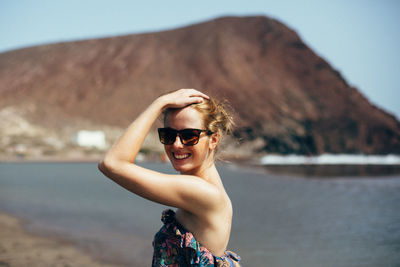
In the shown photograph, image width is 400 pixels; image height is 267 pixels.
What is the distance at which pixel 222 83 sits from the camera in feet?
219

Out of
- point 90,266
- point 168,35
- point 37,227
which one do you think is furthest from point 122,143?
point 168,35

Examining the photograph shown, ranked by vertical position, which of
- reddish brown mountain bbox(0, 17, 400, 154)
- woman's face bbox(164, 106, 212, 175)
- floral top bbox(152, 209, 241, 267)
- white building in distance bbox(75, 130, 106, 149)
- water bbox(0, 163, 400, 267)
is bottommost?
floral top bbox(152, 209, 241, 267)

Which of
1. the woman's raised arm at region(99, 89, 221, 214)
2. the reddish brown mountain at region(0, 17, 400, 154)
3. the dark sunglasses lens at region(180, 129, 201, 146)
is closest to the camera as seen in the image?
the woman's raised arm at region(99, 89, 221, 214)

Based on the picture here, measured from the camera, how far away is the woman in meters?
1.53

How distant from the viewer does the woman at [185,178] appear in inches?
60.1

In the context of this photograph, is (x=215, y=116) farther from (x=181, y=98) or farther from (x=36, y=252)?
(x=36, y=252)

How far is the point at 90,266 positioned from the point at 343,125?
6693 cm

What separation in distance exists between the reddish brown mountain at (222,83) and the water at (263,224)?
48.7 metres

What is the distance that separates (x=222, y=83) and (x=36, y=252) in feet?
→ 205

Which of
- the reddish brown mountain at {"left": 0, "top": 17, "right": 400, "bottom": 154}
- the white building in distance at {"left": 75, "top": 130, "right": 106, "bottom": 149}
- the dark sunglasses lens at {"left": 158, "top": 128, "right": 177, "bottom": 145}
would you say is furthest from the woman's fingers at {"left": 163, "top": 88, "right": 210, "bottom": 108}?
the reddish brown mountain at {"left": 0, "top": 17, "right": 400, "bottom": 154}

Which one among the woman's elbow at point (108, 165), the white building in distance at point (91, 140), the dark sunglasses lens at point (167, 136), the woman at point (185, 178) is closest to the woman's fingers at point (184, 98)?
the woman at point (185, 178)

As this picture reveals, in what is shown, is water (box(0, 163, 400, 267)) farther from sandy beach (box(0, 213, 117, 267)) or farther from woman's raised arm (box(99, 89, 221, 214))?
woman's raised arm (box(99, 89, 221, 214))

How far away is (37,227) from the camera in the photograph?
7.00m

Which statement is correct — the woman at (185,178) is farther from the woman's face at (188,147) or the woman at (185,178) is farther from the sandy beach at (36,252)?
the sandy beach at (36,252)
